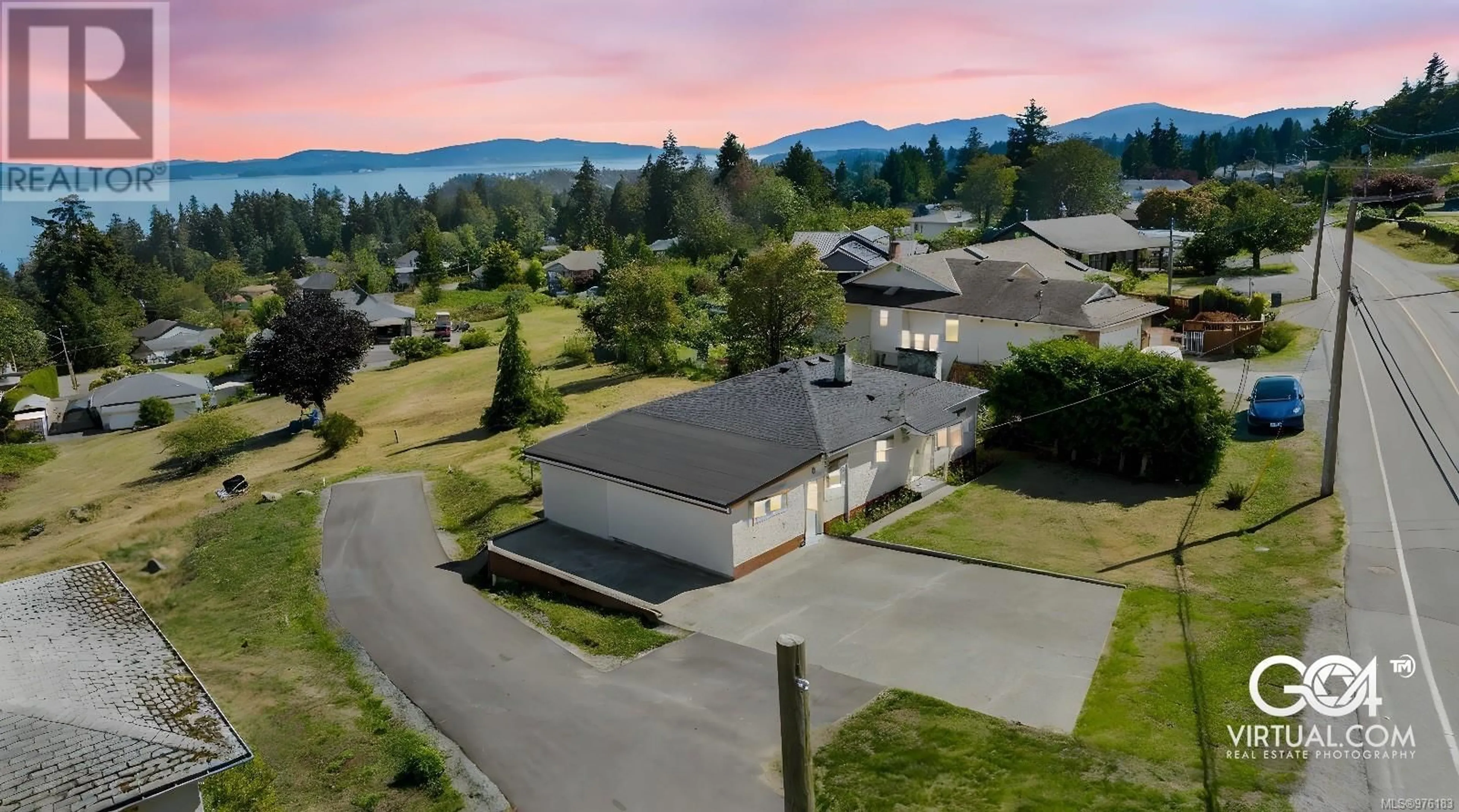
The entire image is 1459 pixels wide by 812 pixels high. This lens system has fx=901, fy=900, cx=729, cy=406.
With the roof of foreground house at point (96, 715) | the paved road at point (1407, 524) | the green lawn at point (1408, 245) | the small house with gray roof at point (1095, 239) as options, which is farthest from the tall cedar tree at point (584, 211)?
the roof of foreground house at point (96, 715)

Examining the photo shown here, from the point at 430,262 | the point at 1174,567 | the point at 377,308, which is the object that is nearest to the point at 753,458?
the point at 1174,567

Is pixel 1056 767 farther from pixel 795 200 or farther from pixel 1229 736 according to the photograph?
pixel 795 200

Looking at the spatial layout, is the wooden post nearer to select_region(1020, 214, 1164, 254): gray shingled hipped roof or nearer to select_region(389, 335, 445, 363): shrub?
select_region(389, 335, 445, 363): shrub

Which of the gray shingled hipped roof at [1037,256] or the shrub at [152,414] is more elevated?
the gray shingled hipped roof at [1037,256]

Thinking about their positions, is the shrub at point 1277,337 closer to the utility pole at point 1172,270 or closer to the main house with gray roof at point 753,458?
the utility pole at point 1172,270

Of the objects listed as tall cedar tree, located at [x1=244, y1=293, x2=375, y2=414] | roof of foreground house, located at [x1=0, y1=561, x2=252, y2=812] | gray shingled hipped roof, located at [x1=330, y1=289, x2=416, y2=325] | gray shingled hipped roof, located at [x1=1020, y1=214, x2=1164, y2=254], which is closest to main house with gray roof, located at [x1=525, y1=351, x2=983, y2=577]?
roof of foreground house, located at [x1=0, y1=561, x2=252, y2=812]
